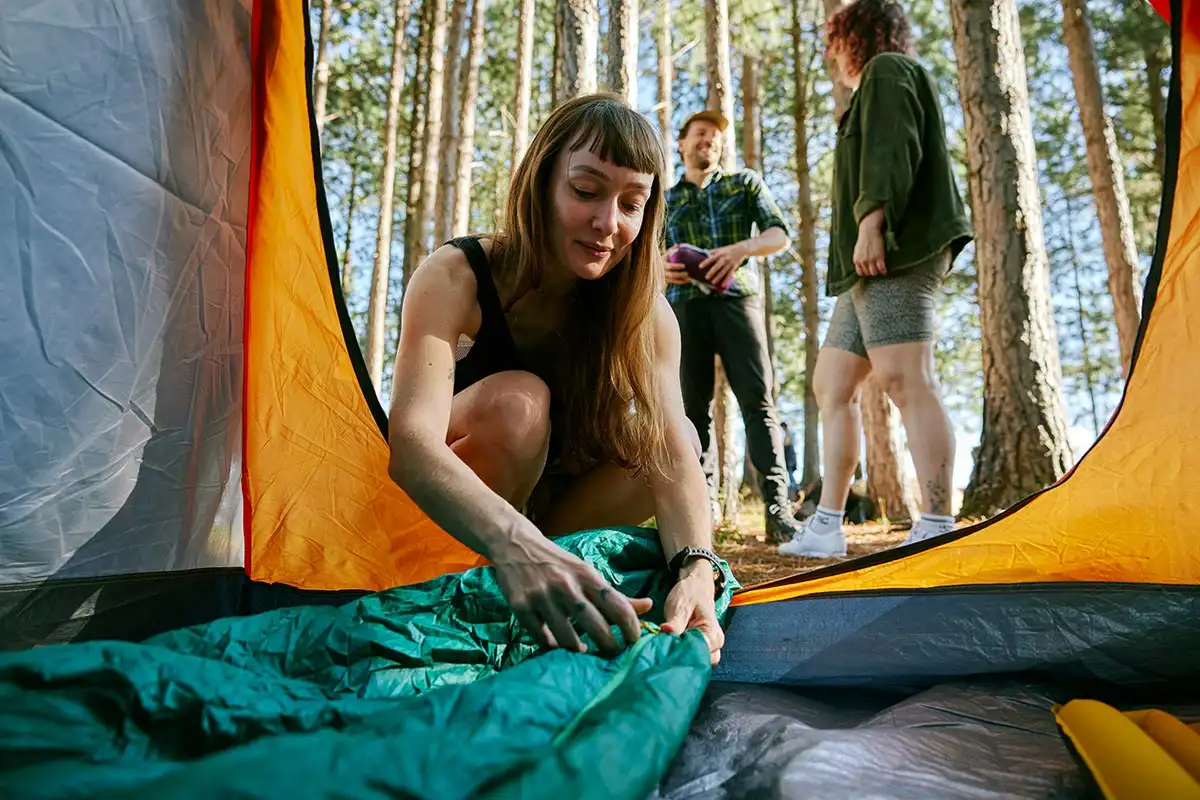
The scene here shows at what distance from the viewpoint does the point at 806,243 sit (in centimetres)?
820

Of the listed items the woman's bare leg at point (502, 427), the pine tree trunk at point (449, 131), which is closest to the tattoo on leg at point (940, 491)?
the woman's bare leg at point (502, 427)

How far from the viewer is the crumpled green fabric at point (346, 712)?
550 mm

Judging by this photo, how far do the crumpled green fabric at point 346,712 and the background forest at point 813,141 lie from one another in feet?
9.25

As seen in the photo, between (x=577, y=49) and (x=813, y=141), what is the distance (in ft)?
24.1

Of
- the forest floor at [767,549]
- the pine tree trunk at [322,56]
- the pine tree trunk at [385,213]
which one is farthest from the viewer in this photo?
the pine tree trunk at [385,213]

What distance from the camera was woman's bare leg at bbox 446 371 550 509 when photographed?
139cm

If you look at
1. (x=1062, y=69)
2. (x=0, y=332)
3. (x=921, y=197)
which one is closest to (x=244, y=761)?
(x=0, y=332)

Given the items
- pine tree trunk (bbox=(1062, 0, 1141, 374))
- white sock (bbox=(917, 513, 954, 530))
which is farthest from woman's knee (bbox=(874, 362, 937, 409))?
pine tree trunk (bbox=(1062, 0, 1141, 374))

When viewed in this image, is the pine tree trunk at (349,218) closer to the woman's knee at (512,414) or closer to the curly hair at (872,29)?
the curly hair at (872,29)

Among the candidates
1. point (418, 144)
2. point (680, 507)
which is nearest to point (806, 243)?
point (418, 144)

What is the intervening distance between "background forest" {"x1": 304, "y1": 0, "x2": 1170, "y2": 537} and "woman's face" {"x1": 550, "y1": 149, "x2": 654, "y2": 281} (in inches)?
97.2

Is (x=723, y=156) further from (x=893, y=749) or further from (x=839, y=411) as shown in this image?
(x=893, y=749)

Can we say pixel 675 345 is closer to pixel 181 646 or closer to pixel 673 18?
pixel 181 646

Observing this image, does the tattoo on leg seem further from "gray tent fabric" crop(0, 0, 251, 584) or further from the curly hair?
"gray tent fabric" crop(0, 0, 251, 584)
